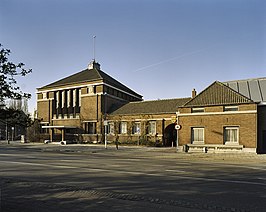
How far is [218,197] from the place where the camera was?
352 inches

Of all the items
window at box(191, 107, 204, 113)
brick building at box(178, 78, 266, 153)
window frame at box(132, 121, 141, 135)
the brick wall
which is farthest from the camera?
window frame at box(132, 121, 141, 135)

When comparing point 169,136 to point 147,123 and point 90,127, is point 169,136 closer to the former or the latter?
point 147,123

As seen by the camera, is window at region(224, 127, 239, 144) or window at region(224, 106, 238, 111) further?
window at region(224, 106, 238, 111)

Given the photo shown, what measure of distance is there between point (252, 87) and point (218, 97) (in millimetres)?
4087

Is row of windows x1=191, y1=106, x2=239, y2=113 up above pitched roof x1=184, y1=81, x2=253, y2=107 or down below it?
below

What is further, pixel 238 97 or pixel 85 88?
pixel 85 88

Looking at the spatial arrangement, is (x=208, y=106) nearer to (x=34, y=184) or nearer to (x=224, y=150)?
(x=224, y=150)

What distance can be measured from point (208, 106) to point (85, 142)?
2572 centimetres

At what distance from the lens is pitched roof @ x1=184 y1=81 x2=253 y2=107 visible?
33.0 metres

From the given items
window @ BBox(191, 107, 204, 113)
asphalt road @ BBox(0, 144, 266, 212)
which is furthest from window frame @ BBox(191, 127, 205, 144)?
asphalt road @ BBox(0, 144, 266, 212)

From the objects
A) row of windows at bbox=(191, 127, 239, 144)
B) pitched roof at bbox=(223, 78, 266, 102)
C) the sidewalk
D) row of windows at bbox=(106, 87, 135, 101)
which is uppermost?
row of windows at bbox=(106, 87, 135, 101)

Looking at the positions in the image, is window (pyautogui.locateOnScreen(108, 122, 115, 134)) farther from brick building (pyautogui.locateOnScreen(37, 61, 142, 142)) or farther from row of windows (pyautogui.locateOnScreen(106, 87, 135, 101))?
row of windows (pyautogui.locateOnScreen(106, 87, 135, 101))

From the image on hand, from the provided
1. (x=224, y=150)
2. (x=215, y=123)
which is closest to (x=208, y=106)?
(x=215, y=123)

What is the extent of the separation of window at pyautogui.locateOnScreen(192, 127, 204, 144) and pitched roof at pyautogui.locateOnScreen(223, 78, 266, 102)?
21.0 ft
